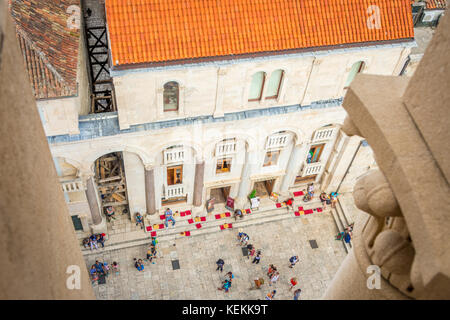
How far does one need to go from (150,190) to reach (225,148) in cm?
581

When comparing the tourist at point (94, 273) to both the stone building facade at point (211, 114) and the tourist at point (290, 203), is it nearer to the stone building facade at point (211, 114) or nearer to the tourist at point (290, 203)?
the stone building facade at point (211, 114)

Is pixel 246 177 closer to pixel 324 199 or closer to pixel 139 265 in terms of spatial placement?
pixel 324 199

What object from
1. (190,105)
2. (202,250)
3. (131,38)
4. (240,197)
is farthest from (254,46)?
(202,250)

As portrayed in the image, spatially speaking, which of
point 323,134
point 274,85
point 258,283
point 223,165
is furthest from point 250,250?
point 274,85

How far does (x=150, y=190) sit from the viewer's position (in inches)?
1123

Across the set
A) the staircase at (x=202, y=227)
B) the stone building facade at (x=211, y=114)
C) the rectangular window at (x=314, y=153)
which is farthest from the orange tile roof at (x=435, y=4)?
the staircase at (x=202, y=227)

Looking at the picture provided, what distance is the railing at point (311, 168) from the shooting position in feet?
105

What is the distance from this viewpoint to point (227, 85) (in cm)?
2386

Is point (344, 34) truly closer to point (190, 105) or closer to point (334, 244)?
point (190, 105)

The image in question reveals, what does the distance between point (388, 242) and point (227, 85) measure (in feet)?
62.9

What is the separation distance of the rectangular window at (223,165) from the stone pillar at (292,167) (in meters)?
4.51
